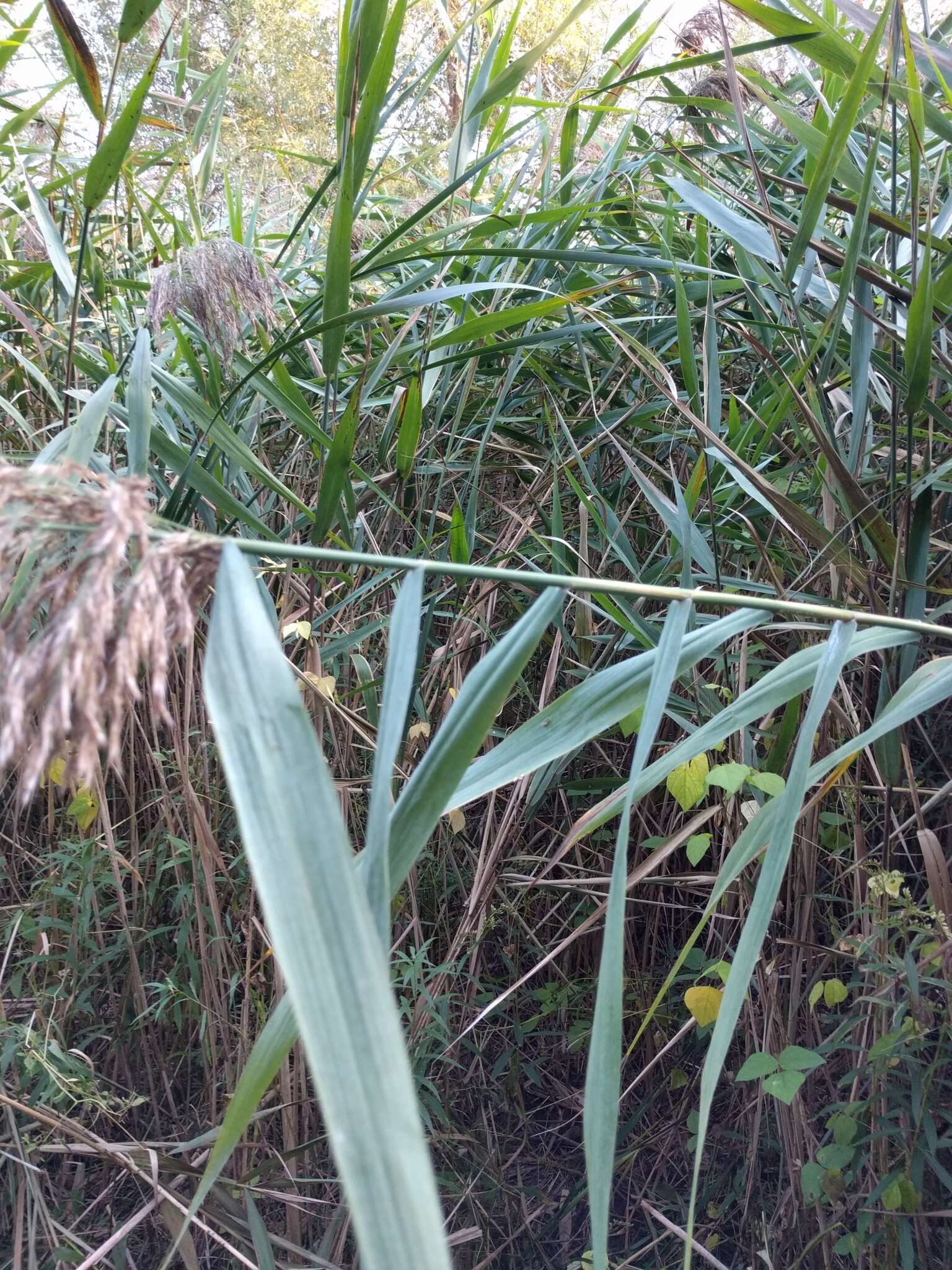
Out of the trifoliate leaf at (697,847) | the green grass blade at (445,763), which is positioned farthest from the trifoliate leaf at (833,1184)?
the green grass blade at (445,763)

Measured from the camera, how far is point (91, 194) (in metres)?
0.75

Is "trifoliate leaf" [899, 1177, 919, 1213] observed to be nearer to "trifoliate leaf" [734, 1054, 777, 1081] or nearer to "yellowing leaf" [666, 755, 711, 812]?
"trifoliate leaf" [734, 1054, 777, 1081]

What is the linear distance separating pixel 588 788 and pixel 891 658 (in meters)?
0.38

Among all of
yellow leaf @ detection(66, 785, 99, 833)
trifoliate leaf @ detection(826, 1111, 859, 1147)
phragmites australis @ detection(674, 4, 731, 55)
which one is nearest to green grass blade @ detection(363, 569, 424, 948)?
trifoliate leaf @ detection(826, 1111, 859, 1147)

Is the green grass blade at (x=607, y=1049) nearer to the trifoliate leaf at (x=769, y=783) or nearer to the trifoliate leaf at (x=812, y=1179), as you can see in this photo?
the trifoliate leaf at (x=769, y=783)

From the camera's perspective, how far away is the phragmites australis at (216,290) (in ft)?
2.69

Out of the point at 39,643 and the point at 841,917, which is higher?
the point at 39,643

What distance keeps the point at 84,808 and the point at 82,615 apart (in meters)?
0.87

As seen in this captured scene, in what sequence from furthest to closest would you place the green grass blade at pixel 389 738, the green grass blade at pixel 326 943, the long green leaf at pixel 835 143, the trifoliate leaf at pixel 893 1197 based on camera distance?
1. the trifoliate leaf at pixel 893 1197
2. the long green leaf at pixel 835 143
3. the green grass blade at pixel 389 738
4. the green grass blade at pixel 326 943

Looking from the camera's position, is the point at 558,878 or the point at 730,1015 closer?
the point at 730,1015

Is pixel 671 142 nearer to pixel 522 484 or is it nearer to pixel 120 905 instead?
pixel 522 484

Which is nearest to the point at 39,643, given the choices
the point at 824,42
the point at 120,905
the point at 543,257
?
the point at 543,257

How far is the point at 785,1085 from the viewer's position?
0.77m

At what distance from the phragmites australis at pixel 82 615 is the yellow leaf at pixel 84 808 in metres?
0.80
